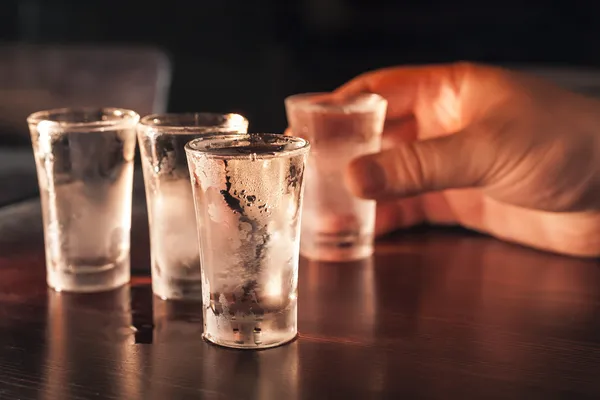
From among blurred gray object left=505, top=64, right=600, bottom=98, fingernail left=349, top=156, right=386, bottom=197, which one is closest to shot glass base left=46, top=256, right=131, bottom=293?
fingernail left=349, top=156, right=386, bottom=197

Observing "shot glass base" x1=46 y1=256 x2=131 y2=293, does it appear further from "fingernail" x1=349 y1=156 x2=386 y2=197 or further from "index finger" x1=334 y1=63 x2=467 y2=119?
"index finger" x1=334 y1=63 x2=467 y2=119

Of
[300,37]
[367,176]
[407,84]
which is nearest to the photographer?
[367,176]

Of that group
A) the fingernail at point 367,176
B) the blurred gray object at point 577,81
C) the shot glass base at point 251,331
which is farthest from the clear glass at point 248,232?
the blurred gray object at point 577,81

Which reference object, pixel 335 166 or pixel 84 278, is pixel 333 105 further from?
pixel 84 278

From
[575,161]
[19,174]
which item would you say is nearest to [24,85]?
[19,174]

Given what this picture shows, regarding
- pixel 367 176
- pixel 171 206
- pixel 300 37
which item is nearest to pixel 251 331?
pixel 171 206

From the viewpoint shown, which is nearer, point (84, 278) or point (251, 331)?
point (251, 331)

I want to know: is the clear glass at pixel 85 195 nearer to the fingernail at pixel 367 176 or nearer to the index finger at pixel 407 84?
the fingernail at pixel 367 176
